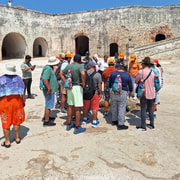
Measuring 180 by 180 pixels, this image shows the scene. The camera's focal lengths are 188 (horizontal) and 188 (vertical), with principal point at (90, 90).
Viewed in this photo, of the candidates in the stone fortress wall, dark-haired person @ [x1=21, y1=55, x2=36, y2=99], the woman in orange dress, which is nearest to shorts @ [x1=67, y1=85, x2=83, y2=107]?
the woman in orange dress

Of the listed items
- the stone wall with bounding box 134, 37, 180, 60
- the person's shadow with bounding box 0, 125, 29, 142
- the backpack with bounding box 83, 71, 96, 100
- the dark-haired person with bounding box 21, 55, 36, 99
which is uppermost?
the stone wall with bounding box 134, 37, 180, 60

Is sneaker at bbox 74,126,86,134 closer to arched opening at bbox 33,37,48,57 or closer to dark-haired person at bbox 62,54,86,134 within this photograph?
dark-haired person at bbox 62,54,86,134

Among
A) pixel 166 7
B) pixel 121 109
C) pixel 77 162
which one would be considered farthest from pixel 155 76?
pixel 166 7

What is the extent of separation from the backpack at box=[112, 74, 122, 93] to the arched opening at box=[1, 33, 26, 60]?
54.5 ft

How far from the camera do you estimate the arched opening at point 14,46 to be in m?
18.6

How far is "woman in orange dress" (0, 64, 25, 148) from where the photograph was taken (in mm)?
3236

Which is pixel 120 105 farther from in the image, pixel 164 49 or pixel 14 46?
pixel 14 46

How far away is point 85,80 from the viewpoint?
3.96m

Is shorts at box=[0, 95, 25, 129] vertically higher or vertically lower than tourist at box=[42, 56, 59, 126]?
lower

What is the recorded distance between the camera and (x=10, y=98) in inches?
130

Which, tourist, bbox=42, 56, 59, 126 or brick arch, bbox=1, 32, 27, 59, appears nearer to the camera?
tourist, bbox=42, 56, 59, 126

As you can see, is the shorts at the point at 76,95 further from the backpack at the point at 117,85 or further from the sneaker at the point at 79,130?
the backpack at the point at 117,85

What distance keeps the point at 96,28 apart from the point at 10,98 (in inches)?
692

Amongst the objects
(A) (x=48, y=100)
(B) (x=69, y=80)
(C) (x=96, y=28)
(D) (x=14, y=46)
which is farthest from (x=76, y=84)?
(D) (x=14, y=46)
